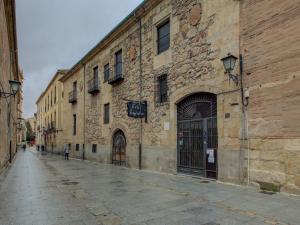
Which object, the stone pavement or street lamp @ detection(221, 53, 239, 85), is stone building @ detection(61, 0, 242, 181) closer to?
street lamp @ detection(221, 53, 239, 85)

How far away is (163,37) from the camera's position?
12180mm

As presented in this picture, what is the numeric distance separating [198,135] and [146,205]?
4402mm

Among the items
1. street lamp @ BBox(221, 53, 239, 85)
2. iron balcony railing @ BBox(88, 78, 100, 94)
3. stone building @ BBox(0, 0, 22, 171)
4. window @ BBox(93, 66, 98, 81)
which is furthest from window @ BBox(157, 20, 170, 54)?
window @ BBox(93, 66, 98, 81)

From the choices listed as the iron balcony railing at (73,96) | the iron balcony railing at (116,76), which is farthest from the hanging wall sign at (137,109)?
the iron balcony railing at (73,96)

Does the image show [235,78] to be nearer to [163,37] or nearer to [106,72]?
[163,37]

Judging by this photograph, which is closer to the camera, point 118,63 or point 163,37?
point 163,37

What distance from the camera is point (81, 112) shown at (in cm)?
2148

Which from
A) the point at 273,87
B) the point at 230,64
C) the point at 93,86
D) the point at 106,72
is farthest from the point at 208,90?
the point at 93,86

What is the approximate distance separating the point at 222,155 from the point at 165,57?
487cm

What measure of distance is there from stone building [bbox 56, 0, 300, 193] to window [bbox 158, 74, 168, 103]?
42mm

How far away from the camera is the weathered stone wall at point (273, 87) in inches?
265

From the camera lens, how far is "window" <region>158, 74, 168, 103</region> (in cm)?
1169

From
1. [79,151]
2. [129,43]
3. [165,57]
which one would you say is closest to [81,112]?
[79,151]

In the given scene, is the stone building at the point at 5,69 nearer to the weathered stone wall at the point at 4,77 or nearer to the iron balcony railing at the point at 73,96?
the weathered stone wall at the point at 4,77
